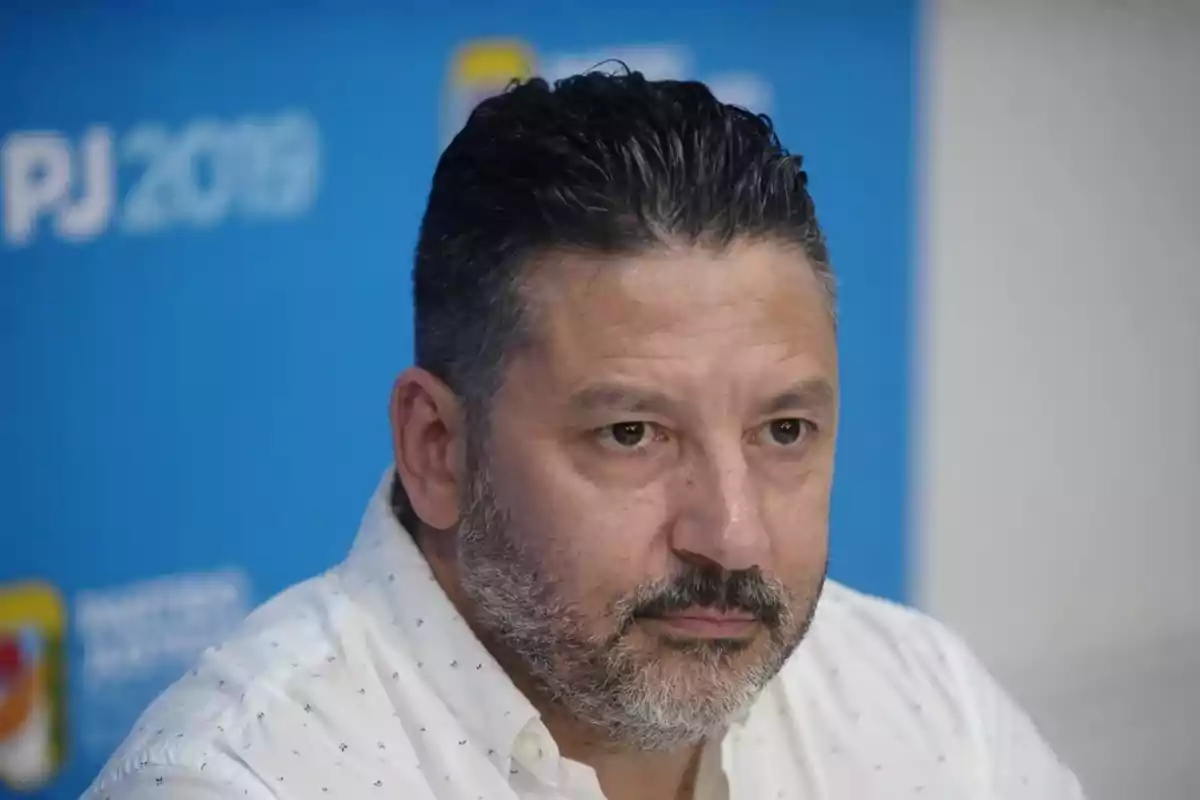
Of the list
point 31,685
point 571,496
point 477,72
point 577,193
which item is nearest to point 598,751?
point 571,496

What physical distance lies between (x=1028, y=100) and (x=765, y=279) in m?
1.47

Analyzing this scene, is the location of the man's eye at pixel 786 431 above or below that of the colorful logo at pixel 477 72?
below

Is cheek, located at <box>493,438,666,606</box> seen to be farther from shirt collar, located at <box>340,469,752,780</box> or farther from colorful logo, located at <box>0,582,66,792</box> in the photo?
colorful logo, located at <box>0,582,66,792</box>

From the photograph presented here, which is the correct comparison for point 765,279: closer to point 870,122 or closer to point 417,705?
point 417,705

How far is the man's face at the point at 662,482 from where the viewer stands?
3.84 feet

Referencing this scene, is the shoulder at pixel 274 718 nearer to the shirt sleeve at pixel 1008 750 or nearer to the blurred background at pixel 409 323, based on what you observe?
the blurred background at pixel 409 323

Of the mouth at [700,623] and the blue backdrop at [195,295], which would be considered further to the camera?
the blue backdrop at [195,295]


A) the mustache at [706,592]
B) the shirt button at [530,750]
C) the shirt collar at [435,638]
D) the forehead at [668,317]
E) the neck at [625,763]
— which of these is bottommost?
the neck at [625,763]

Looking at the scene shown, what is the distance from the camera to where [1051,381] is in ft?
8.50

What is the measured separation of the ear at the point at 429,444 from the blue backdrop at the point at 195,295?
47 centimetres

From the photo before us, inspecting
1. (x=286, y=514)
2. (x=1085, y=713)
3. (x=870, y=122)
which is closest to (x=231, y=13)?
(x=286, y=514)

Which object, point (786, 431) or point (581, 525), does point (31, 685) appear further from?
point (786, 431)

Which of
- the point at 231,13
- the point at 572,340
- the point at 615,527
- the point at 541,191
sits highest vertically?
the point at 231,13

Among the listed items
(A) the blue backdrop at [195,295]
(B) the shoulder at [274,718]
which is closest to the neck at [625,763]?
(B) the shoulder at [274,718]
